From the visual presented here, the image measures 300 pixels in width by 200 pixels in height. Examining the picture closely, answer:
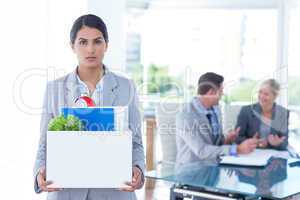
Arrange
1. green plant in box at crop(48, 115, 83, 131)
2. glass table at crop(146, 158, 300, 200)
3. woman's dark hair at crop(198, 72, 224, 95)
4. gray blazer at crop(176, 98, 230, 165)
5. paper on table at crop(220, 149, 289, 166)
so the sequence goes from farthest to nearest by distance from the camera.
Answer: woman's dark hair at crop(198, 72, 224, 95), gray blazer at crop(176, 98, 230, 165), paper on table at crop(220, 149, 289, 166), glass table at crop(146, 158, 300, 200), green plant in box at crop(48, 115, 83, 131)

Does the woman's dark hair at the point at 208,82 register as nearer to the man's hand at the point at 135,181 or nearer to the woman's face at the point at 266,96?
the woman's face at the point at 266,96

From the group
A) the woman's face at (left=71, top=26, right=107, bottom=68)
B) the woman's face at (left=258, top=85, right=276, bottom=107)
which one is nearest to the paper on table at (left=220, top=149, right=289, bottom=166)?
the woman's face at (left=258, top=85, right=276, bottom=107)

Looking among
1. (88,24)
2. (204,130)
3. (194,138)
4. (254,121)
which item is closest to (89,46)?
(88,24)

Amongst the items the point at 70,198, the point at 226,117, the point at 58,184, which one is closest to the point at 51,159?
the point at 58,184

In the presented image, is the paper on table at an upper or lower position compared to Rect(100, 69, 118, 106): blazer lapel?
lower

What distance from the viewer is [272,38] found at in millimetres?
5723

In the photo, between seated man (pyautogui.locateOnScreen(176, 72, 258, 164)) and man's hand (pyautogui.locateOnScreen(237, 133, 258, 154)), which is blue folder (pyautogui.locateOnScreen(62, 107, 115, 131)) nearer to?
seated man (pyautogui.locateOnScreen(176, 72, 258, 164))

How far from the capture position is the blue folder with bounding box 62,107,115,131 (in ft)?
5.16

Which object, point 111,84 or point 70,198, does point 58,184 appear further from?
point 111,84

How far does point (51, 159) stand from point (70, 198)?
216 mm

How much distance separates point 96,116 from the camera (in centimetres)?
158

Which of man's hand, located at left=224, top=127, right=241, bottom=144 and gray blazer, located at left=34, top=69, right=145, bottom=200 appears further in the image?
man's hand, located at left=224, top=127, right=241, bottom=144

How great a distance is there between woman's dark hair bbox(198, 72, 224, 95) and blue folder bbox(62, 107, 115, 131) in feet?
5.80

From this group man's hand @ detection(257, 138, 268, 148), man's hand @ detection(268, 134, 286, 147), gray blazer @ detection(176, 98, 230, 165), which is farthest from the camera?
man's hand @ detection(268, 134, 286, 147)
